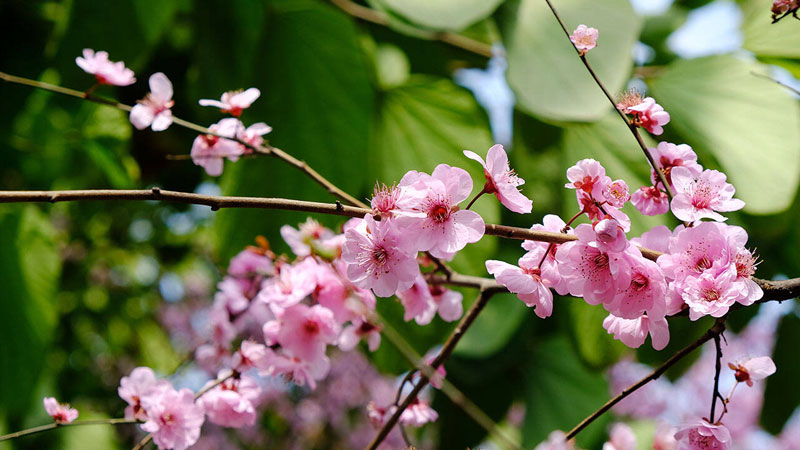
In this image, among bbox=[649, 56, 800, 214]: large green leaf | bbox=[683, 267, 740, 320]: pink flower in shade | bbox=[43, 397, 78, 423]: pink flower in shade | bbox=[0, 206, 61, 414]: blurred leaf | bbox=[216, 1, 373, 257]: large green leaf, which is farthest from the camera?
bbox=[0, 206, 61, 414]: blurred leaf

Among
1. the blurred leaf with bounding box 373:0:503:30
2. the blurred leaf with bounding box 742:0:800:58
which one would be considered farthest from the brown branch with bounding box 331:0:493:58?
the blurred leaf with bounding box 742:0:800:58

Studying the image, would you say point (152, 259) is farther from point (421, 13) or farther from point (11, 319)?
point (421, 13)

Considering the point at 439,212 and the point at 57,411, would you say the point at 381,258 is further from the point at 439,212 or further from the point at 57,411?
the point at 57,411

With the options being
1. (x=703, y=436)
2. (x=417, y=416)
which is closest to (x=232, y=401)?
(x=417, y=416)

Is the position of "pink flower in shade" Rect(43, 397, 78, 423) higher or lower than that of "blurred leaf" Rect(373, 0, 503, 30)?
lower

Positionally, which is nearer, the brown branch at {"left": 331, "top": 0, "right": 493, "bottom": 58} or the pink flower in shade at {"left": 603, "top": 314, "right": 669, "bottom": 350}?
the pink flower in shade at {"left": 603, "top": 314, "right": 669, "bottom": 350}

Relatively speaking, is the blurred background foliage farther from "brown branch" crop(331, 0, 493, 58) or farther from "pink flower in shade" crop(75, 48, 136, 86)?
"pink flower in shade" crop(75, 48, 136, 86)

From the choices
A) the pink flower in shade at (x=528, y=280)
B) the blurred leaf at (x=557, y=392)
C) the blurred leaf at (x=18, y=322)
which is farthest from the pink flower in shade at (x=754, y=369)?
the blurred leaf at (x=18, y=322)
